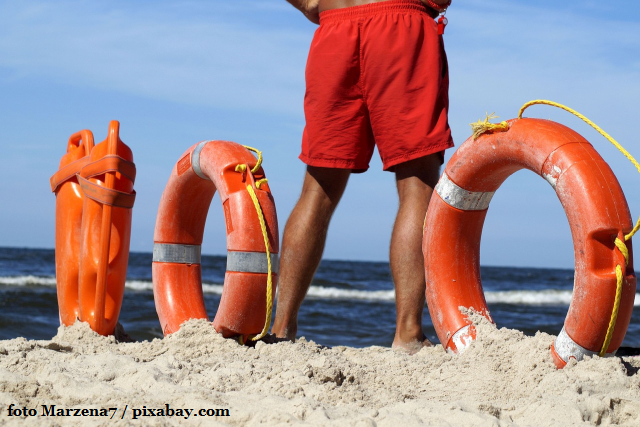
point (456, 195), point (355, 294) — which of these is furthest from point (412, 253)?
point (355, 294)

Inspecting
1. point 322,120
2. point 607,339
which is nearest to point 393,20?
point 322,120

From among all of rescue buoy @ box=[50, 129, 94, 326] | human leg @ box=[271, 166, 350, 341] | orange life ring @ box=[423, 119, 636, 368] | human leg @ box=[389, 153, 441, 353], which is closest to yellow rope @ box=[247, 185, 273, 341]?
human leg @ box=[271, 166, 350, 341]

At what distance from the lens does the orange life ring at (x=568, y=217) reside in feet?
6.70

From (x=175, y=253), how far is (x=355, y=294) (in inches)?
464

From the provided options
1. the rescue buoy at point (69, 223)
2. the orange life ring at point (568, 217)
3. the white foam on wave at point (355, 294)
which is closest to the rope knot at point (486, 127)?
the orange life ring at point (568, 217)

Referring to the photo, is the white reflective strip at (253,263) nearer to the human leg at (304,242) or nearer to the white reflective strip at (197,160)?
the human leg at (304,242)

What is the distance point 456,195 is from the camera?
→ 258cm

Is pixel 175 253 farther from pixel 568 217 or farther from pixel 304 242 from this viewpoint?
pixel 568 217

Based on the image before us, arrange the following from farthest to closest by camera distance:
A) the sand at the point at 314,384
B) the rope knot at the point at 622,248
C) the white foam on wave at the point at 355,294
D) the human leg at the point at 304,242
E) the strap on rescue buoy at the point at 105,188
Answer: the white foam on wave at the point at 355,294 < the strap on rescue buoy at the point at 105,188 < the human leg at the point at 304,242 < the rope knot at the point at 622,248 < the sand at the point at 314,384

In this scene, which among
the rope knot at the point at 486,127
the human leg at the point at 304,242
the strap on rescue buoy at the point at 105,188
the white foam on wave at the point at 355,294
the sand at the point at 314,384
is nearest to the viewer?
the sand at the point at 314,384

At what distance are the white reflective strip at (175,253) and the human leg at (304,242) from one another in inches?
20.4

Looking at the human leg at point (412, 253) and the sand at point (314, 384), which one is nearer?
the sand at point (314, 384)

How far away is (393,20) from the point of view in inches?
107

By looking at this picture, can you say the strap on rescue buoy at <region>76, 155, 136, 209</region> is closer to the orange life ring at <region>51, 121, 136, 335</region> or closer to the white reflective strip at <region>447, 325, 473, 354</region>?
the orange life ring at <region>51, 121, 136, 335</region>
